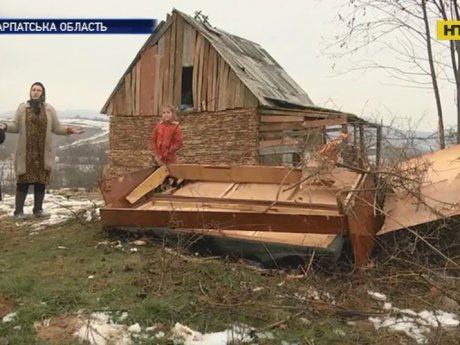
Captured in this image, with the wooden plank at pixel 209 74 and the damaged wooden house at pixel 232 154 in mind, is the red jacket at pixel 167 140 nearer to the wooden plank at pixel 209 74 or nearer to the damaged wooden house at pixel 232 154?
the damaged wooden house at pixel 232 154

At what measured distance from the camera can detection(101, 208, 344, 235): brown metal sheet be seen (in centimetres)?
468

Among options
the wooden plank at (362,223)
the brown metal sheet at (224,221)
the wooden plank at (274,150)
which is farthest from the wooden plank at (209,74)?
the wooden plank at (362,223)

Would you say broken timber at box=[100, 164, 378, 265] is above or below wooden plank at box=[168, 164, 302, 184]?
below

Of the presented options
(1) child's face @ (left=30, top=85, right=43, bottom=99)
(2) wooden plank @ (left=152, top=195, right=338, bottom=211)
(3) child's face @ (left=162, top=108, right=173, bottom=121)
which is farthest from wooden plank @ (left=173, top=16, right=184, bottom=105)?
(2) wooden plank @ (left=152, top=195, right=338, bottom=211)

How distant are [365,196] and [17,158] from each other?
13.9 ft

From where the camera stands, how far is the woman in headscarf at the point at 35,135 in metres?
6.88

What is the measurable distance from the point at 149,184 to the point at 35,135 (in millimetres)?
1601

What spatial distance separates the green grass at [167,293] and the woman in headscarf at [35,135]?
1.85 meters

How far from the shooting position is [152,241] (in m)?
5.50

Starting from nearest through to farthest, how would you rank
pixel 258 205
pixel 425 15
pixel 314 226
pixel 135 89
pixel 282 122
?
pixel 314 226 < pixel 258 205 < pixel 425 15 < pixel 282 122 < pixel 135 89

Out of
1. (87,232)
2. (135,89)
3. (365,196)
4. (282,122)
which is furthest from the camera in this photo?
(135,89)

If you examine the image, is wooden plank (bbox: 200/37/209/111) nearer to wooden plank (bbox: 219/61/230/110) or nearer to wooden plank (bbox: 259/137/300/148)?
wooden plank (bbox: 219/61/230/110)

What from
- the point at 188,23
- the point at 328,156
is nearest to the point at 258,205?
the point at 328,156

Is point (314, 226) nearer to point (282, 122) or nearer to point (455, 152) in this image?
point (455, 152)
